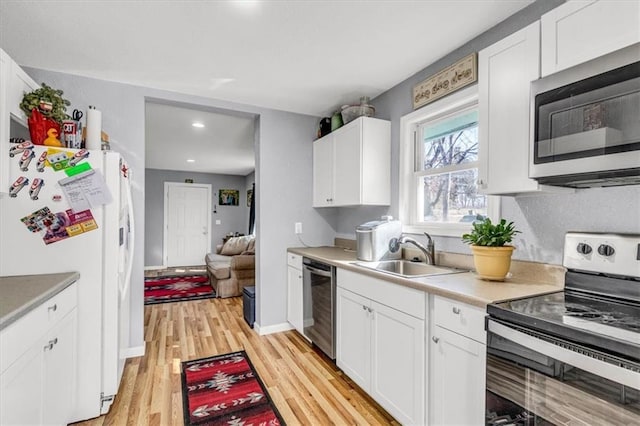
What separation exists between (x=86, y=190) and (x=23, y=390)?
1060mm

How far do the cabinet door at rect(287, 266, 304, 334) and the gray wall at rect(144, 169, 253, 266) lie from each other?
5.05 metres

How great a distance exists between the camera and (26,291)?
146 centimetres

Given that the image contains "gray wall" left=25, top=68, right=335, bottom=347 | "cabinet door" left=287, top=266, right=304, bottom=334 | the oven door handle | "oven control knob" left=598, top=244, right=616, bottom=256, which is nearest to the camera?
the oven door handle

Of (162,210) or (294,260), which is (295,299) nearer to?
(294,260)

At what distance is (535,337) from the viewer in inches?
41.3

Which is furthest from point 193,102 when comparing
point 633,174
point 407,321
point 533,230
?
point 633,174

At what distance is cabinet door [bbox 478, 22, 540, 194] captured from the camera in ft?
4.78

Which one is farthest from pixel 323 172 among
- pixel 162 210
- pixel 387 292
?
pixel 162 210

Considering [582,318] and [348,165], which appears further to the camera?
[348,165]

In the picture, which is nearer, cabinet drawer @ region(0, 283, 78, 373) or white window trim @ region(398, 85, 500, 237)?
cabinet drawer @ region(0, 283, 78, 373)

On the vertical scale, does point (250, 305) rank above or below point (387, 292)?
below

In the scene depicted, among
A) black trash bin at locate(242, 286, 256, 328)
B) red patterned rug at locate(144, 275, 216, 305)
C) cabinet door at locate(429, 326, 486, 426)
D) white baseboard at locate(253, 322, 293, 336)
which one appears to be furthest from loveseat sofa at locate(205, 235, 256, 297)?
cabinet door at locate(429, 326, 486, 426)

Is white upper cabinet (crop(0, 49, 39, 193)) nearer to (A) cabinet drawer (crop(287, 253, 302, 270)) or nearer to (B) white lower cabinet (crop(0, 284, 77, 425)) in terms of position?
(B) white lower cabinet (crop(0, 284, 77, 425))

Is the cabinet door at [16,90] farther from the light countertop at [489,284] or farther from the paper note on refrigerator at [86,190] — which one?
the light countertop at [489,284]
